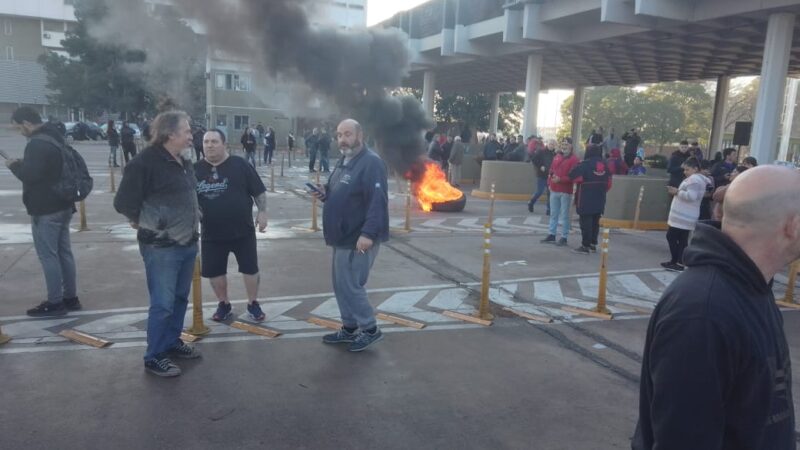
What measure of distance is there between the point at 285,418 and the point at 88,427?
124 centimetres

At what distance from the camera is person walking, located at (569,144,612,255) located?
9609mm

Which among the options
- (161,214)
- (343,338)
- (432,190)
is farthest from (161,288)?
(432,190)

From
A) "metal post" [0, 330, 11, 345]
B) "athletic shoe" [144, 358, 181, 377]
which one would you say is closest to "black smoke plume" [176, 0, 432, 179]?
"metal post" [0, 330, 11, 345]

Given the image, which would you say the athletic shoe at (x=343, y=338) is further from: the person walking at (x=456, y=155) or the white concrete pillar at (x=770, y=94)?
the person walking at (x=456, y=155)

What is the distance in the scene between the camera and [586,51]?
21641 mm

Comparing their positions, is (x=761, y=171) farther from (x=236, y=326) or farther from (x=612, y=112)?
(x=612, y=112)

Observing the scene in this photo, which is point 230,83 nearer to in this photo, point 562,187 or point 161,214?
point 562,187

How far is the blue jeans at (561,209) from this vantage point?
401 inches

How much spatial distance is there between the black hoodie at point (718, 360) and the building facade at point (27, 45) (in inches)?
2537

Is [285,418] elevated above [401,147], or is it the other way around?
[401,147]

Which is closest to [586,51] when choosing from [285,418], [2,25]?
[285,418]

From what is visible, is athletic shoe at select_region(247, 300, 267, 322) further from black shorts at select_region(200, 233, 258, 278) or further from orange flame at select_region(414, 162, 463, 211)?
orange flame at select_region(414, 162, 463, 211)

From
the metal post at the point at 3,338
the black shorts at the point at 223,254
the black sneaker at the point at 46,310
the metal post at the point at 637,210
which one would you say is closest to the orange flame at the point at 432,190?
the metal post at the point at 637,210

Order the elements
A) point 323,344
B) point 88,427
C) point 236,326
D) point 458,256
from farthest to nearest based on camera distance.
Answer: point 458,256
point 236,326
point 323,344
point 88,427
